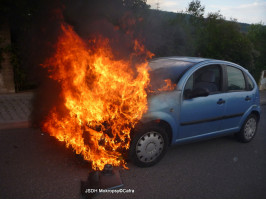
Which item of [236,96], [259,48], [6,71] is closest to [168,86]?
[236,96]

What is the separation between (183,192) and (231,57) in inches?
377

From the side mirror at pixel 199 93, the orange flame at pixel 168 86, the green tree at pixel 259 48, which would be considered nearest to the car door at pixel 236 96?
the side mirror at pixel 199 93

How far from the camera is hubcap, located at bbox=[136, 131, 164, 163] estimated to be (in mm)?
3879

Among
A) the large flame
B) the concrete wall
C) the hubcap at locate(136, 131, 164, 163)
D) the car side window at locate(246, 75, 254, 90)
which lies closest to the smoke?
the large flame

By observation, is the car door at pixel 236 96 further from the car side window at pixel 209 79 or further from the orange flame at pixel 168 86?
the orange flame at pixel 168 86

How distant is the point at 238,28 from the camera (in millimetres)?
11531

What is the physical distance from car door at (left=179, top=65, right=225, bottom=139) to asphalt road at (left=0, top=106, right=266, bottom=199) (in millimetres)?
591

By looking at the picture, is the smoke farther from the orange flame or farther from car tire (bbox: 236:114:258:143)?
car tire (bbox: 236:114:258:143)

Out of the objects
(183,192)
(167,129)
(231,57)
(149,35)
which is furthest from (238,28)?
(183,192)

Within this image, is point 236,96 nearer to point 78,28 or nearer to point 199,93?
point 199,93

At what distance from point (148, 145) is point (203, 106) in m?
1.27

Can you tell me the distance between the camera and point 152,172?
393cm

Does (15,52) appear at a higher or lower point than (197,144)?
higher

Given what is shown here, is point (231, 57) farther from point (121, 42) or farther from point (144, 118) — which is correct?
point (144, 118)
